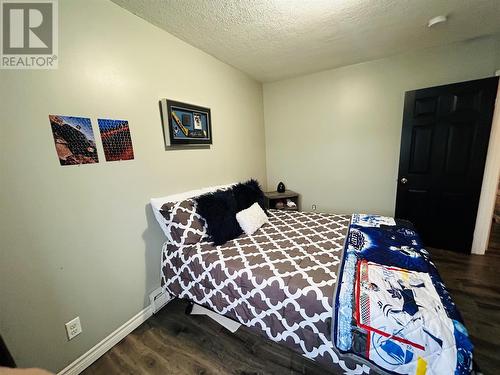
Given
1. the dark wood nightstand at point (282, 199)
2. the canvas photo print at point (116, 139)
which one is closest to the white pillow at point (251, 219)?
the dark wood nightstand at point (282, 199)

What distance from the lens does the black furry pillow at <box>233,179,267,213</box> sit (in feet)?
6.91

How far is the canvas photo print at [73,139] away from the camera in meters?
1.21

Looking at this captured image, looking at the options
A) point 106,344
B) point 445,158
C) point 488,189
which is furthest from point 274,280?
point 488,189

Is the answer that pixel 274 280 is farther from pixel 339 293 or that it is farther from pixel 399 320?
pixel 399 320

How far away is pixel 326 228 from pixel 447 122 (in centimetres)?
188

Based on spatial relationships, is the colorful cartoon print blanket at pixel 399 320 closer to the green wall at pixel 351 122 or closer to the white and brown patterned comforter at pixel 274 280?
the white and brown patterned comforter at pixel 274 280

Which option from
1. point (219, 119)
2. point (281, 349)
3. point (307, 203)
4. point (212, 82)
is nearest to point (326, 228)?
point (281, 349)

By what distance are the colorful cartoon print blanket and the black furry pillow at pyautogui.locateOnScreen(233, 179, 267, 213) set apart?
3.70 ft

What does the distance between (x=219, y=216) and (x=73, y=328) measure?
3.93 ft

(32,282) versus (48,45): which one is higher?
(48,45)

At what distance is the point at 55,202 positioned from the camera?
1.21m

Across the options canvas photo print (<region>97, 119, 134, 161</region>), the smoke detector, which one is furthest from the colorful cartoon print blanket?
the smoke detector

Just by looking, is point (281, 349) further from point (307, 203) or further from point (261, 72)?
point (261, 72)

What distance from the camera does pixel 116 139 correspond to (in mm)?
1491
